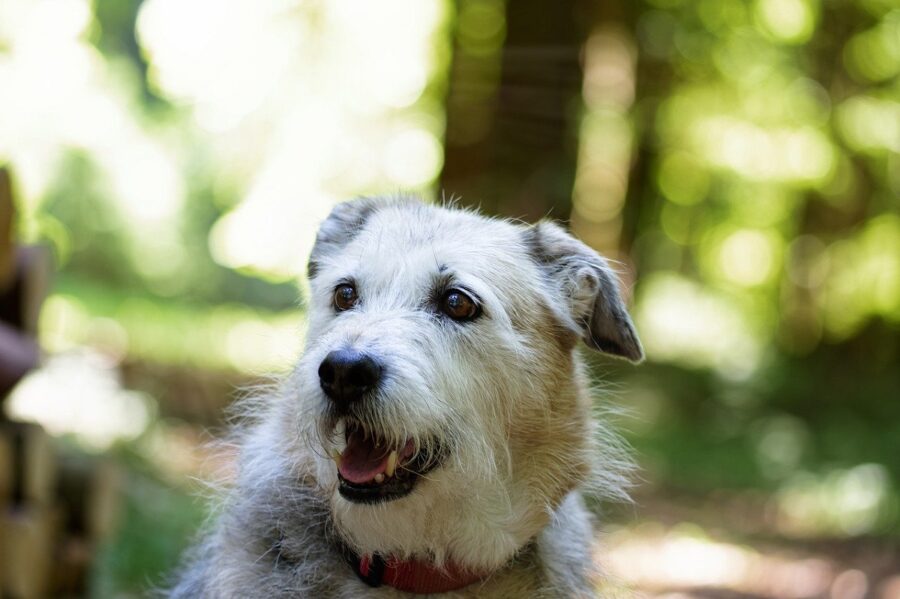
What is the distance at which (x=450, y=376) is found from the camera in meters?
2.92

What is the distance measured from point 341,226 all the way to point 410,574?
1248mm

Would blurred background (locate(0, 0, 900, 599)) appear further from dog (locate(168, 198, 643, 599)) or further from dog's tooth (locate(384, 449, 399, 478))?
dog's tooth (locate(384, 449, 399, 478))

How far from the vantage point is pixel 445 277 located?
3082 mm

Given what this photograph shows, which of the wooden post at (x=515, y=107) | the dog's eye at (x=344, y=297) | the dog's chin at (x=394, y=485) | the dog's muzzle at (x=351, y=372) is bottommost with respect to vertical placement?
the dog's chin at (x=394, y=485)

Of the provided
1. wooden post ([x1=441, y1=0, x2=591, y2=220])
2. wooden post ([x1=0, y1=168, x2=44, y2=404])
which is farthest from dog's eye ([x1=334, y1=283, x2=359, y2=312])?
wooden post ([x1=441, y1=0, x2=591, y2=220])

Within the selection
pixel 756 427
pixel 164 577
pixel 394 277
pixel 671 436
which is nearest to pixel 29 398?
pixel 164 577

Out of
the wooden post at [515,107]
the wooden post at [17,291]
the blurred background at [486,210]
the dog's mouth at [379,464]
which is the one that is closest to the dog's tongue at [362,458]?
the dog's mouth at [379,464]

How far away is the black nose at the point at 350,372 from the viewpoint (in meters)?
2.70

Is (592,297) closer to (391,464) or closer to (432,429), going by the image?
(432,429)

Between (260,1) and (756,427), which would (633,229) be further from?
(260,1)

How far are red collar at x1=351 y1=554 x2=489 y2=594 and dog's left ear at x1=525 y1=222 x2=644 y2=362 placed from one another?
86 cm

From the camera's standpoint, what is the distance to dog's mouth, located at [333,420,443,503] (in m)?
2.80

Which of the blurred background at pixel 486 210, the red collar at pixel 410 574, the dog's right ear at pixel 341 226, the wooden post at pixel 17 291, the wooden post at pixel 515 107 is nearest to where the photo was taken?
the red collar at pixel 410 574

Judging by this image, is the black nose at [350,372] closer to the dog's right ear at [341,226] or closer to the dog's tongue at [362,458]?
the dog's tongue at [362,458]
